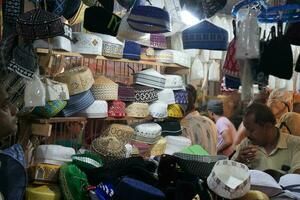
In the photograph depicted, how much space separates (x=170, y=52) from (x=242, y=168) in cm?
212

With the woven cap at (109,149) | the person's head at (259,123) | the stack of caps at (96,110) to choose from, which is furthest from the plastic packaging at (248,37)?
the stack of caps at (96,110)

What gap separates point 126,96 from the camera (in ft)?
10.5

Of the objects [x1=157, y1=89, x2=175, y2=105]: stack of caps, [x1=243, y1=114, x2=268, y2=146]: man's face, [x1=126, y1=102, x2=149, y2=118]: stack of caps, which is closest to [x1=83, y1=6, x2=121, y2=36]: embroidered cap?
[x1=243, y1=114, x2=268, y2=146]: man's face

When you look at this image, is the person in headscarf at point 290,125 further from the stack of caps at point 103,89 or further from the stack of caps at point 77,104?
the stack of caps at point 77,104

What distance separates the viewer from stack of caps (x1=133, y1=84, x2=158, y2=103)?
332 centimetres

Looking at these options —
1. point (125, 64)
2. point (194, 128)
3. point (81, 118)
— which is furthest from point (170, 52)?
point (81, 118)

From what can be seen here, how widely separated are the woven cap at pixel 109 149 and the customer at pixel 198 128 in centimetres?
142

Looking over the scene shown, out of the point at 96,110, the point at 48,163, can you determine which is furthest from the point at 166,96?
the point at 48,163

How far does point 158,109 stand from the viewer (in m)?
3.40

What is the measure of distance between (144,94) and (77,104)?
0.75 m

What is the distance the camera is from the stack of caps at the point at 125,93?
10.4 feet

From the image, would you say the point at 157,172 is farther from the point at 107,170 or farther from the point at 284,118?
the point at 284,118

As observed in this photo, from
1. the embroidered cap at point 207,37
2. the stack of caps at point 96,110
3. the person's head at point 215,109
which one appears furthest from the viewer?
the person's head at point 215,109

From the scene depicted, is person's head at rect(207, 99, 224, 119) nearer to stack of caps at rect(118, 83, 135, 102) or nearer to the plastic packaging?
stack of caps at rect(118, 83, 135, 102)
